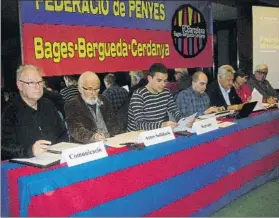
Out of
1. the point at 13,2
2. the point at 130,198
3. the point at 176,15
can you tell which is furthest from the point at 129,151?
the point at 176,15

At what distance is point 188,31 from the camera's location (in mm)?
4613

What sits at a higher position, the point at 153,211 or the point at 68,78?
the point at 68,78

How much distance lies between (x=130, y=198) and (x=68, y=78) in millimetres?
2380

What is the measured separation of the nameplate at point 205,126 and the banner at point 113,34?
1.27m

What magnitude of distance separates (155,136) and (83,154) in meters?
0.57

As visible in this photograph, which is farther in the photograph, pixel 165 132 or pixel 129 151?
pixel 165 132

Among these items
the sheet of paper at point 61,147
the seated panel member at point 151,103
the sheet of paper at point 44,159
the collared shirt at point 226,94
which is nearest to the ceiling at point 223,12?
the collared shirt at point 226,94

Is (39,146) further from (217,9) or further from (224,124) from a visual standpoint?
(217,9)

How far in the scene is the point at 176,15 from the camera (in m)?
4.37

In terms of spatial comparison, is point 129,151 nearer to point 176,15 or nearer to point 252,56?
point 176,15

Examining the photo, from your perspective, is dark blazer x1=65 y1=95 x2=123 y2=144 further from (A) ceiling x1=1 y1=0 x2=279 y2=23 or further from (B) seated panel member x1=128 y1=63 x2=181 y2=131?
(A) ceiling x1=1 y1=0 x2=279 y2=23

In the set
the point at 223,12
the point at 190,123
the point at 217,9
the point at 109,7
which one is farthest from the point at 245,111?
the point at 223,12

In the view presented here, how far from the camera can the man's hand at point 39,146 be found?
183 centimetres

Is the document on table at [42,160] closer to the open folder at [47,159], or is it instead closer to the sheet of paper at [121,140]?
the open folder at [47,159]
